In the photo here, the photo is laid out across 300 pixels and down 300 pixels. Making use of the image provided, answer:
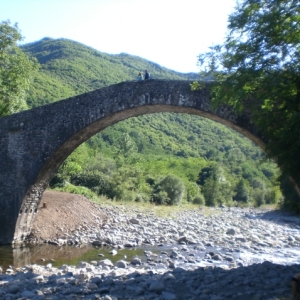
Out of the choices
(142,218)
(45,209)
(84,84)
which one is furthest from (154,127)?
(45,209)

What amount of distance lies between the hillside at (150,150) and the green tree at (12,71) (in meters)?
12.0

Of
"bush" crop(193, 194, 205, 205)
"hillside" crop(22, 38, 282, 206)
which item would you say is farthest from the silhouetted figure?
"bush" crop(193, 194, 205, 205)

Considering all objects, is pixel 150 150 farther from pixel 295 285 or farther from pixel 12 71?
pixel 295 285

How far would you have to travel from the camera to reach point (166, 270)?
10.1m

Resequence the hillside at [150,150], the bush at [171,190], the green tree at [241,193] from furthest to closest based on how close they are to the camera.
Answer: the green tree at [241,193] → the hillside at [150,150] → the bush at [171,190]

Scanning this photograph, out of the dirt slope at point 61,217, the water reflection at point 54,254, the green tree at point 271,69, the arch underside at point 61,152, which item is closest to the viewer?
the green tree at point 271,69

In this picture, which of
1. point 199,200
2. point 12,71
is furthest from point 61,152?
point 199,200

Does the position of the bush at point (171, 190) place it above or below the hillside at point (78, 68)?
below

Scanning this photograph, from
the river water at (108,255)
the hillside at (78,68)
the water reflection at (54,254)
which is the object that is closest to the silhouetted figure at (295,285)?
the river water at (108,255)

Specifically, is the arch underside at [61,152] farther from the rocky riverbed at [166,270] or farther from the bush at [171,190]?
the bush at [171,190]

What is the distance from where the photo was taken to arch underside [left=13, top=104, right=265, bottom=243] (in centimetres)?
1247

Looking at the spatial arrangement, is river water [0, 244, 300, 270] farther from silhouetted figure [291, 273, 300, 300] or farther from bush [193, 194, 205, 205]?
bush [193, 194, 205, 205]

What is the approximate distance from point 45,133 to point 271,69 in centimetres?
749

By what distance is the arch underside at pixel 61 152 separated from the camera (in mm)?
12469
